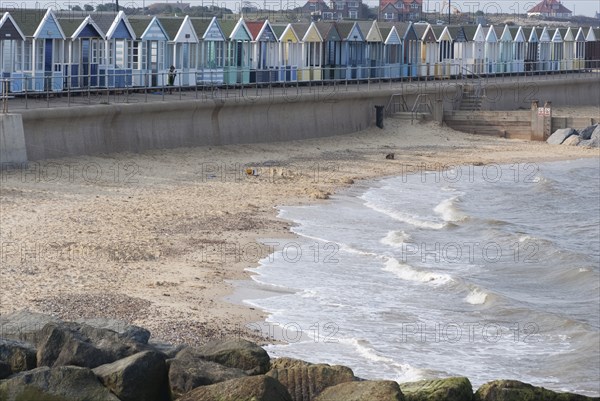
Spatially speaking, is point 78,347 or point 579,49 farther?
point 579,49

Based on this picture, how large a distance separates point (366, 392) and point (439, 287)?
11.2 m

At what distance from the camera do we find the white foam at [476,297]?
71.8ft

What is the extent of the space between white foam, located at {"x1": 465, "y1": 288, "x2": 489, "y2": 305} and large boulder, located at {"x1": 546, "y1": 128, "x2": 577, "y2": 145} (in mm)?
28722

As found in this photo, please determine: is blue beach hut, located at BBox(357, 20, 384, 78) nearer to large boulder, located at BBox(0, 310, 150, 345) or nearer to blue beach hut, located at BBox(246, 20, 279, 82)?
blue beach hut, located at BBox(246, 20, 279, 82)

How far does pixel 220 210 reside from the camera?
2867cm

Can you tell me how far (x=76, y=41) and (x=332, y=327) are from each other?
2283 cm

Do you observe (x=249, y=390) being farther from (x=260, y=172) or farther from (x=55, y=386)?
(x=260, y=172)

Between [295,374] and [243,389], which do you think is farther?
[295,374]

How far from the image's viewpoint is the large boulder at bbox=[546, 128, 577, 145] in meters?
50.0

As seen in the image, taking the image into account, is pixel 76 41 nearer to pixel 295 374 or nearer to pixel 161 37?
pixel 161 37

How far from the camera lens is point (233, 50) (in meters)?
47.4

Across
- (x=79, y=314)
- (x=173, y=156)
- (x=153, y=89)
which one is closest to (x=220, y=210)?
(x=173, y=156)

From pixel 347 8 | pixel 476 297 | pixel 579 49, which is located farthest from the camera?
pixel 347 8

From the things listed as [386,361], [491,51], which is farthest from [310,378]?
[491,51]
